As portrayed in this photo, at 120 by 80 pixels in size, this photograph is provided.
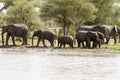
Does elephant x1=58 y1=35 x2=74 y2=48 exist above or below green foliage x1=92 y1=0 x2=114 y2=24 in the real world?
below

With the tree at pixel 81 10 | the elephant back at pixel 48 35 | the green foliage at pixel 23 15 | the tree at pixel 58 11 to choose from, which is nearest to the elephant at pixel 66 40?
the elephant back at pixel 48 35

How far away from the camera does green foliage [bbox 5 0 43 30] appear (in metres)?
41.0

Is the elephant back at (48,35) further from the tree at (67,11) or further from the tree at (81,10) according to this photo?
the tree at (81,10)

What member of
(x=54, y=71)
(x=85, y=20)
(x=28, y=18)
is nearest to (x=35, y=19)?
(x=28, y=18)

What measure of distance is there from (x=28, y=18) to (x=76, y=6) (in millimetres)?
5211

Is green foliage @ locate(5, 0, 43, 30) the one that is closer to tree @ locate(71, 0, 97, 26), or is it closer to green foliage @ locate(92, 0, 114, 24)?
tree @ locate(71, 0, 97, 26)

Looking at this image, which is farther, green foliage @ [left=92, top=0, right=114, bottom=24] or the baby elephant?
green foliage @ [left=92, top=0, right=114, bottom=24]

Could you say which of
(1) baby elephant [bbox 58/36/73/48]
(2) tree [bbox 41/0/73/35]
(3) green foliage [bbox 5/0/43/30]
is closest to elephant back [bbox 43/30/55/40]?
(1) baby elephant [bbox 58/36/73/48]

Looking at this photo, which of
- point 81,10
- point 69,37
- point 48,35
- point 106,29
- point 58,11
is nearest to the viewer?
point 69,37

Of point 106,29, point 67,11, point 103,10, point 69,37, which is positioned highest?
point 67,11

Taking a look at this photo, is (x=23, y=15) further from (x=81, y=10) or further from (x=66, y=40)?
(x=66, y=40)

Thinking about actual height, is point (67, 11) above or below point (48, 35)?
above

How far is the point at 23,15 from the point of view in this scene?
41062 millimetres

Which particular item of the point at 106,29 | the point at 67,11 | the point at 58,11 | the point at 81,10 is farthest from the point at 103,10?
the point at 106,29
